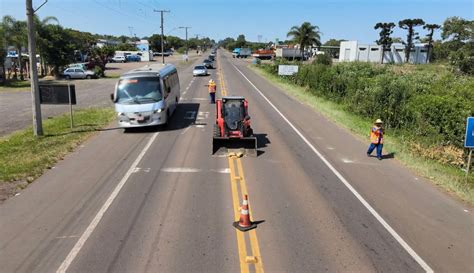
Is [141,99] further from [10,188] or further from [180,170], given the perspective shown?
[10,188]

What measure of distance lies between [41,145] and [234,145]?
7.06 metres

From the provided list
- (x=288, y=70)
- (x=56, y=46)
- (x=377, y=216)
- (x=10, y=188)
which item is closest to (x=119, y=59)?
(x=56, y=46)

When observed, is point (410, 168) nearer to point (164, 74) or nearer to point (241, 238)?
point (241, 238)

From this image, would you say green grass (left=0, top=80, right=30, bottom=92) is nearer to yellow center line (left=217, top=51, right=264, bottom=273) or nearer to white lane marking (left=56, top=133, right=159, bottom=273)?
white lane marking (left=56, top=133, right=159, bottom=273)

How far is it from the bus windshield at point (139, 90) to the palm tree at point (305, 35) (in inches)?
→ 2392

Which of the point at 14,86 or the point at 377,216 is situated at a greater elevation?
the point at 377,216

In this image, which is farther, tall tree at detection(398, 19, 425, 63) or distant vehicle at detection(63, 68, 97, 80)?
tall tree at detection(398, 19, 425, 63)

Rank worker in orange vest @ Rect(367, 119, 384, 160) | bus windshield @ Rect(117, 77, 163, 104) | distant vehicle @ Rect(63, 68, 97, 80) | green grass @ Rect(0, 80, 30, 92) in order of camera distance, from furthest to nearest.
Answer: distant vehicle @ Rect(63, 68, 97, 80) < green grass @ Rect(0, 80, 30, 92) < bus windshield @ Rect(117, 77, 163, 104) < worker in orange vest @ Rect(367, 119, 384, 160)

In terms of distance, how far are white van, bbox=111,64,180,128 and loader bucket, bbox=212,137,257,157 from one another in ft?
14.7

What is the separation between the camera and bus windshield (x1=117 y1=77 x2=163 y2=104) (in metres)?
18.0

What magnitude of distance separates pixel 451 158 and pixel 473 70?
121ft

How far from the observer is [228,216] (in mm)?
8914

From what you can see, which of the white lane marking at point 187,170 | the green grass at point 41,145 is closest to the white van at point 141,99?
the green grass at point 41,145

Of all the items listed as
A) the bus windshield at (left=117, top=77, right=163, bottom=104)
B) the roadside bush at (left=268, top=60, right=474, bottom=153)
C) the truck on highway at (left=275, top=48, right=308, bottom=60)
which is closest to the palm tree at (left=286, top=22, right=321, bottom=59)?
the truck on highway at (left=275, top=48, right=308, bottom=60)
